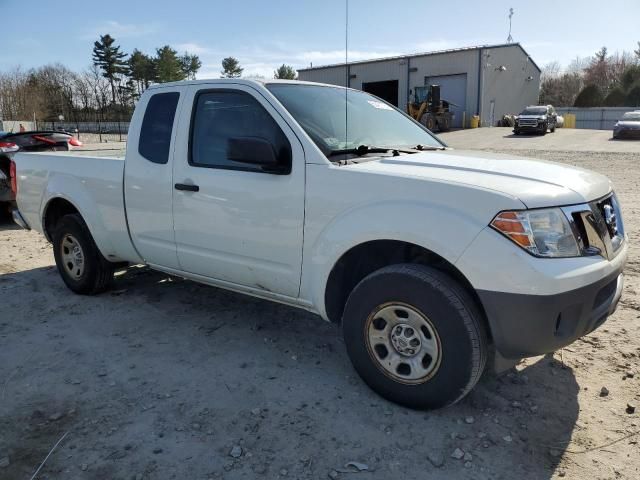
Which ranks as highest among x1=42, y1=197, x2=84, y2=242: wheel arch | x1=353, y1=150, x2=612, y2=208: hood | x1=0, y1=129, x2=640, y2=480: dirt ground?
x1=353, y1=150, x2=612, y2=208: hood

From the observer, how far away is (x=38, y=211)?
17.5ft

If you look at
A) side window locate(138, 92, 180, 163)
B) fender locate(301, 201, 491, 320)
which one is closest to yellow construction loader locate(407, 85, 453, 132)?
side window locate(138, 92, 180, 163)

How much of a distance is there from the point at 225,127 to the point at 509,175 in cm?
204

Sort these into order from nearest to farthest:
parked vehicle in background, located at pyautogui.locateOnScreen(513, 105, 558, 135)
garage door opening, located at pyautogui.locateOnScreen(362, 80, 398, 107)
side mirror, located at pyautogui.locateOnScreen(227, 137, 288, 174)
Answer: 1. side mirror, located at pyautogui.locateOnScreen(227, 137, 288, 174)
2. parked vehicle in background, located at pyautogui.locateOnScreen(513, 105, 558, 135)
3. garage door opening, located at pyautogui.locateOnScreen(362, 80, 398, 107)

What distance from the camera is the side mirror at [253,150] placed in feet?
10.6

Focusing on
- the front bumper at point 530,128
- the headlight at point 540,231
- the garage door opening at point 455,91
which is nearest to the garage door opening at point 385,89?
the garage door opening at point 455,91

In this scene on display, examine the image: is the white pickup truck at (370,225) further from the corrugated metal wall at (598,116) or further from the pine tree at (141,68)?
the pine tree at (141,68)

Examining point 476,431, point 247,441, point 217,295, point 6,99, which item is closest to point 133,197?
point 217,295

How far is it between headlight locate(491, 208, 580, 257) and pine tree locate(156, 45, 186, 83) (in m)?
67.1

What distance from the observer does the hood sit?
2.66m

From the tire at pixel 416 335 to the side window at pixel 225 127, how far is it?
1149 millimetres

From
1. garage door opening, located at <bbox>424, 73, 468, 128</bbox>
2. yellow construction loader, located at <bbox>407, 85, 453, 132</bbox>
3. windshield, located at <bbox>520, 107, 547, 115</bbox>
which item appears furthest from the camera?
garage door opening, located at <bbox>424, 73, 468, 128</bbox>

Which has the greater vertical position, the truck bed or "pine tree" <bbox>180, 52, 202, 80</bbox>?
"pine tree" <bbox>180, 52, 202, 80</bbox>

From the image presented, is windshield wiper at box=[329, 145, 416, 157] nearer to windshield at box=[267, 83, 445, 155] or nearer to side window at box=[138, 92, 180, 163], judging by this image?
windshield at box=[267, 83, 445, 155]
